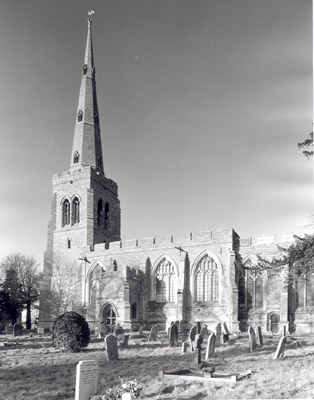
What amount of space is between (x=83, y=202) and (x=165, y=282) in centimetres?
1075

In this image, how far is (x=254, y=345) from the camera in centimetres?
1702

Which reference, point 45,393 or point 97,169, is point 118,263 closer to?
point 97,169

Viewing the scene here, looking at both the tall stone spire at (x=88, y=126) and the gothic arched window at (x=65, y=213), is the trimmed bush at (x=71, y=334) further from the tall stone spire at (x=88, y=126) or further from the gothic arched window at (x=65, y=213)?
the tall stone spire at (x=88, y=126)

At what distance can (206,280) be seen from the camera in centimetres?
3259

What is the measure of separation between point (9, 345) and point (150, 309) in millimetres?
14814

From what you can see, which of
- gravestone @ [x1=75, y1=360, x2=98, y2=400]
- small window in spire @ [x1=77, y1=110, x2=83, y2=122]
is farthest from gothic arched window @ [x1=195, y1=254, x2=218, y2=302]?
gravestone @ [x1=75, y1=360, x2=98, y2=400]

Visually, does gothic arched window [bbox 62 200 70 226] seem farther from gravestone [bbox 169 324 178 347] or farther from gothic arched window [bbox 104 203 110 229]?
gravestone [bbox 169 324 178 347]

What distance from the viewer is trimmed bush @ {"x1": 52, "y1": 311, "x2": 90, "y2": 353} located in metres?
17.8

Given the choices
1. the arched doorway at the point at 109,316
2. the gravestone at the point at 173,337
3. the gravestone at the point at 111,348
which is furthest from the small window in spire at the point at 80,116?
the gravestone at the point at 111,348

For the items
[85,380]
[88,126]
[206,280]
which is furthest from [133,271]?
[85,380]

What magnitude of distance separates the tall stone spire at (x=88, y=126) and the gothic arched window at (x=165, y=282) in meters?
12.0

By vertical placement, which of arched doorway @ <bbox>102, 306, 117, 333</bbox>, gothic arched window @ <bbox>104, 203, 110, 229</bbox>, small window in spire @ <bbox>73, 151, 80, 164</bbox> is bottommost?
arched doorway @ <bbox>102, 306, 117, 333</bbox>

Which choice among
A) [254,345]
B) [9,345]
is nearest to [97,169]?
[9,345]

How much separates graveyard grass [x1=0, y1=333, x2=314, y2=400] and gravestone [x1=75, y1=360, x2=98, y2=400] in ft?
2.93
